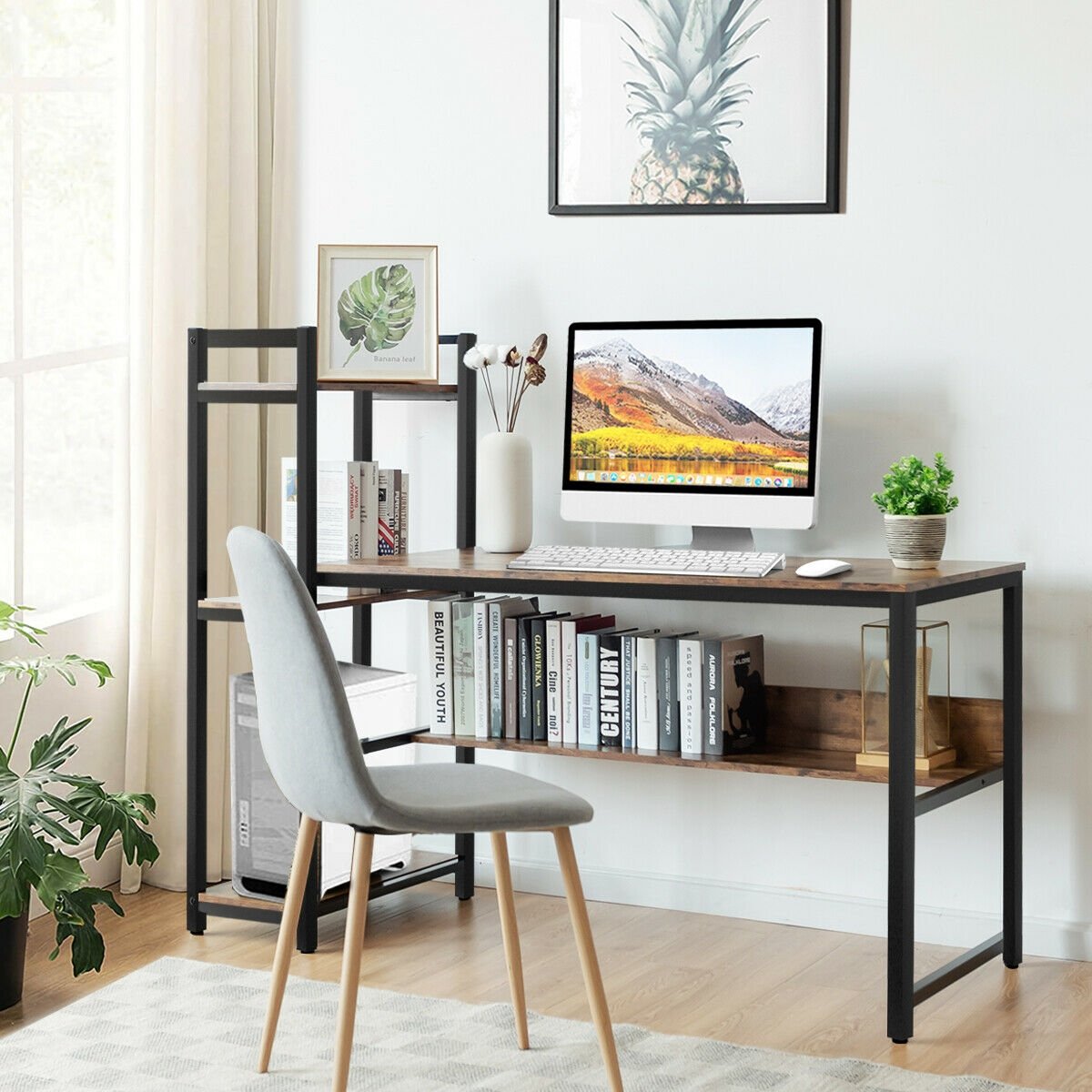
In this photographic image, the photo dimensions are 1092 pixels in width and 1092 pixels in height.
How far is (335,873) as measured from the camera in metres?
3.04

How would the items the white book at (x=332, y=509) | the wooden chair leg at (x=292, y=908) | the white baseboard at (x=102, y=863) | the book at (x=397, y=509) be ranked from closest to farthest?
1. the wooden chair leg at (x=292, y=908)
2. the white book at (x=332, y=509)
3. the book at (x=397, y=509)
4. the white baseboard at (x=102, y=863)

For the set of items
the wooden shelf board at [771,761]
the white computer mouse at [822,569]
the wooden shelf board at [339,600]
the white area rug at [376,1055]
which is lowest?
the white area rug at [376,1055]

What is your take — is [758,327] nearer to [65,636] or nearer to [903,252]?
[903,252]

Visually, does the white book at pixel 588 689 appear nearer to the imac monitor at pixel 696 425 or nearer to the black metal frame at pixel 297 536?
the imac monitor at pixel 696 425

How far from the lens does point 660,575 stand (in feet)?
8.62

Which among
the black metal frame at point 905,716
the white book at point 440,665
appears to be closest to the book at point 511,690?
the white book at point 440,665

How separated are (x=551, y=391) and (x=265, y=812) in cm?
104

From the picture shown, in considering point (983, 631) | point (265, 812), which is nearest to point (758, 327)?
point (983, 631)

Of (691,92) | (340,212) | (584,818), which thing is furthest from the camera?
(340,212)

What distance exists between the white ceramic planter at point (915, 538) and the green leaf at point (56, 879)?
146 cm

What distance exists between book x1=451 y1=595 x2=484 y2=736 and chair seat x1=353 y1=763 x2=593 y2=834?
76 centimetres

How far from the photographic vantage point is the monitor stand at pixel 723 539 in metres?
2.92

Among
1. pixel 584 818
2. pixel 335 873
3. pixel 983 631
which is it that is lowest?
pixel 335 873

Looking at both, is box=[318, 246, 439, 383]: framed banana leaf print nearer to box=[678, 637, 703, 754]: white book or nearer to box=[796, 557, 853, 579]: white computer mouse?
box=[678, 637, 703, 754]: white book
